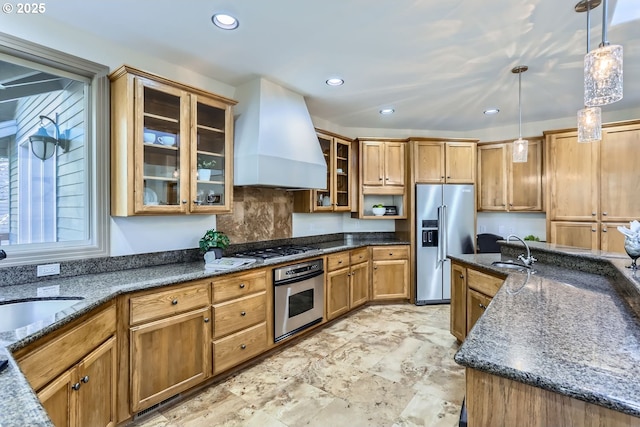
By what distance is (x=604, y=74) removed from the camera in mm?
1574

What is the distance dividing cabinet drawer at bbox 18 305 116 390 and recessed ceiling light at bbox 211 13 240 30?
194 cm

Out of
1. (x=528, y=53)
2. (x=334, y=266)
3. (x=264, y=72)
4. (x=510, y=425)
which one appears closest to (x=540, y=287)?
(x=510, y=425)

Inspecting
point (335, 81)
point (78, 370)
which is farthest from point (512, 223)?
point (78, 370)

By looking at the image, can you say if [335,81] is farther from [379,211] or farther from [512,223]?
[512,223]

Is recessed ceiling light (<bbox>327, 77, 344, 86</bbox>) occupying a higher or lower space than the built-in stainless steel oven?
higher

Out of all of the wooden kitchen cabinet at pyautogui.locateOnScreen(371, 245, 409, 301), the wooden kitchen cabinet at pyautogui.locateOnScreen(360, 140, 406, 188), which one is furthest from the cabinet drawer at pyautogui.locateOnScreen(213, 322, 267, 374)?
the wooden kitchen cabinet at pyautogui.locateOnScreen(360, 140, 406, 188)

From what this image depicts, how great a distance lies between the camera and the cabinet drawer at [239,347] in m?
2.40

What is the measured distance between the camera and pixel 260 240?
11.6 feet

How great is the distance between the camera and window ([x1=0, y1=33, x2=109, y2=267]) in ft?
6.58

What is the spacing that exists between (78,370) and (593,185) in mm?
5173

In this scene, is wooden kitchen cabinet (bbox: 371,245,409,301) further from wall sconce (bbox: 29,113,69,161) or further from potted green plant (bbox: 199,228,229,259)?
wall sconce (bbox: 29,113,69,161)

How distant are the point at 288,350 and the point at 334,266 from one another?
108cm

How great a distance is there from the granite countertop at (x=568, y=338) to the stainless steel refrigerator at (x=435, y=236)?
2.24 m

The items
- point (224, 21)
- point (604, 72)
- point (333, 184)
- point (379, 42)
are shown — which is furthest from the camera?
point (333, 184)
